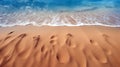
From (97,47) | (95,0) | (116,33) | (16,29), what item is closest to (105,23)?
(116,33)

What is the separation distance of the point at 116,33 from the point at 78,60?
1.75m

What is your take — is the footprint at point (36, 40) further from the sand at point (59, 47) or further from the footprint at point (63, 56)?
the footprint at point (63, 56)

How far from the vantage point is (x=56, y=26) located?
4723 mm

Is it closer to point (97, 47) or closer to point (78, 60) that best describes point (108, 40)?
point (97, 47)

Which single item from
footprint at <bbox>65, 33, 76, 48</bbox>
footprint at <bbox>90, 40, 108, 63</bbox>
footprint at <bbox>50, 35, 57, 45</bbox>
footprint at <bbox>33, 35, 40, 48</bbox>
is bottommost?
footprint at <bbox>90, 40, 108, 63</bbox>

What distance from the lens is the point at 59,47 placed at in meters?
3.44

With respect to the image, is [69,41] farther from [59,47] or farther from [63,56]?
[63,56]

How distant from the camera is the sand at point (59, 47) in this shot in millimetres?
2986

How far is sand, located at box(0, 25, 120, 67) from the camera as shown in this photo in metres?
2.99

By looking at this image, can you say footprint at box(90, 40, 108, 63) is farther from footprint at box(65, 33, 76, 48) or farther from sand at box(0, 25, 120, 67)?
footprint at box(65, 33, 76, 48)

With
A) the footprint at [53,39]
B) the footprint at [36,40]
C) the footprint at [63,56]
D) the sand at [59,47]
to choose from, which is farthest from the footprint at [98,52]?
the footprint at [36,40]

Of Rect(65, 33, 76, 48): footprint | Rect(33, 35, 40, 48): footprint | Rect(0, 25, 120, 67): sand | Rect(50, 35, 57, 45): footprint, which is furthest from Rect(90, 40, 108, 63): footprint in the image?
Rect(33, 35, 40, 48): footprint

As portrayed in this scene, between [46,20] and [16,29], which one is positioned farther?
[46,20]

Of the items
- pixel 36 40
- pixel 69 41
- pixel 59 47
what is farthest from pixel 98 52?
pixel 36 40
